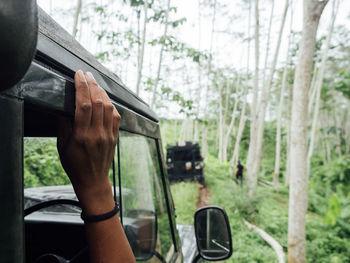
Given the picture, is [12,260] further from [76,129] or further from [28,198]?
[28,198]

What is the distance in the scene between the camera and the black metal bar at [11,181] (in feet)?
1.33

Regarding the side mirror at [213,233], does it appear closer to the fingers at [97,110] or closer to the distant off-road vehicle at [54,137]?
the distant off-road vehicle at [54,137]

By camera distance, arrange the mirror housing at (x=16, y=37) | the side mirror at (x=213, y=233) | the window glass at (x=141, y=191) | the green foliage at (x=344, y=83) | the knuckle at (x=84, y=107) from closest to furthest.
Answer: the mirror housing at (x=16, y=37) < the knuckle at (x=84, y=107) < the window glass at (x=141, y=191) < the side mirror at (x=213, y=233) < the green foliage at (x=344, y=83)

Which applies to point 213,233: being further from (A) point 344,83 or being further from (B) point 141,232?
(A) point 344,83

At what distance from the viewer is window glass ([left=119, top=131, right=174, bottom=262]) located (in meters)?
1.06

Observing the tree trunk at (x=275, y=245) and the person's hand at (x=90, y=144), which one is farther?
the tree trunk at (x=275, y=245)

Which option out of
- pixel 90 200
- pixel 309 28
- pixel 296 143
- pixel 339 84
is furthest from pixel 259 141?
pixel 90 200

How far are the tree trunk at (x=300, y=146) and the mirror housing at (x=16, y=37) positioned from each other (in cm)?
490

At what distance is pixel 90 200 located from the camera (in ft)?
2.04

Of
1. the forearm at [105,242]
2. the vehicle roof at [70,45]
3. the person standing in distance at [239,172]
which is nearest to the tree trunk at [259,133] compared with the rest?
the person standing in distance at [239,172]

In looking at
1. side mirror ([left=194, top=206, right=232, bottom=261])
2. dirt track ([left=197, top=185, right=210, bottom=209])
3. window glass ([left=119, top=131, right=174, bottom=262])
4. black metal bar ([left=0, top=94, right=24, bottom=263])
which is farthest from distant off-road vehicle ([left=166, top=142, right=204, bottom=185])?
black metal bar ([left=0, top=94, right=24, bottom=263])

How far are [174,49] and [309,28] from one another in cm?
262

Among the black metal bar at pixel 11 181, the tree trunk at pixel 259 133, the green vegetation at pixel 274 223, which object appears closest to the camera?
the black metal bar at pixel 11 181

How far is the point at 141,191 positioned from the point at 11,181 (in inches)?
32.6
